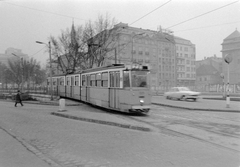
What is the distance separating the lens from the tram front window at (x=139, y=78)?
41.3 ft

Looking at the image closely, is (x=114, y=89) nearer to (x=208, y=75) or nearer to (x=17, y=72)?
(x=17, y=72)

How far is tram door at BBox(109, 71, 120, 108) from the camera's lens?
520 inches

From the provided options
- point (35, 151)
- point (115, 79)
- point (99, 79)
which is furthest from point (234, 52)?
point (35, 151)

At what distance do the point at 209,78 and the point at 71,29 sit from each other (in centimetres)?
6774

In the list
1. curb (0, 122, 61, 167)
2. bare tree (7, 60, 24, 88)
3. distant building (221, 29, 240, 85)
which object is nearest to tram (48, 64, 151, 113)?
curb (0, 122, 61, 167)

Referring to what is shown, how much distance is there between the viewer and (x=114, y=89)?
13.5 metres

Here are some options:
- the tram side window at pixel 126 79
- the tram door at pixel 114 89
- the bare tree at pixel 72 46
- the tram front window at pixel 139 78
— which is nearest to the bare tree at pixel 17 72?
the bare tree at pixel 72 46

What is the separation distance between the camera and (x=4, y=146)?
253 inches

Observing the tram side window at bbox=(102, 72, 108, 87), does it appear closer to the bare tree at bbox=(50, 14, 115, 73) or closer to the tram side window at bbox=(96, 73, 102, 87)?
the tram side window at bbox=(96, 73, 102, 87)

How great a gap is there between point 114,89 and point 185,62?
263 ft

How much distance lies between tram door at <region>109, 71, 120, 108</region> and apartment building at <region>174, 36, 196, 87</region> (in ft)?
239

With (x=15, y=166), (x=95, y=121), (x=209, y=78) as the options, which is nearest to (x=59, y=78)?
(x=95, y=121)

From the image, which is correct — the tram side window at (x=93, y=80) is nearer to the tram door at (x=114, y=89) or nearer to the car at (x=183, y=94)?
the tram door at (x=114, y=89)

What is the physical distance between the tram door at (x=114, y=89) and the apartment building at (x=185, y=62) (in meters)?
72.7
